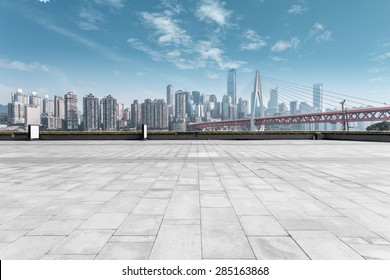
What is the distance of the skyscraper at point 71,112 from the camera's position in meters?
133

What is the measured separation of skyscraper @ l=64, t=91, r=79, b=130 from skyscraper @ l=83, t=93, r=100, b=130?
11.1 metres

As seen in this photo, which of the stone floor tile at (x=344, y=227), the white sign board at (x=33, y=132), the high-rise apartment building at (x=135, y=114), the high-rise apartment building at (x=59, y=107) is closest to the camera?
the stone floor tile at (x=344, y=227)

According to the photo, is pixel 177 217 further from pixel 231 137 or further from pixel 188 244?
pixel 231 137

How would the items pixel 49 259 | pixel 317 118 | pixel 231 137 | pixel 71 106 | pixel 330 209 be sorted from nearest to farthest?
pixel 49 259 → pixel 330 209 → pixel 231 137 → pixel 317 118 → pixel 71 106

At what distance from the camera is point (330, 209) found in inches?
189

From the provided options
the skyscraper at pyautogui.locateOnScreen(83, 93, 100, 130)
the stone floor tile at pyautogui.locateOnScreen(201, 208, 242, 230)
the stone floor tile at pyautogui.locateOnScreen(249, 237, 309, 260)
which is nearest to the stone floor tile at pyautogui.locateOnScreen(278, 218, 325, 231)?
the stone floor tile at pyautogui.locateOnScreen(249, 237, 309, 260)

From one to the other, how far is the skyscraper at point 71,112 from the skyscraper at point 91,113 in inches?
439

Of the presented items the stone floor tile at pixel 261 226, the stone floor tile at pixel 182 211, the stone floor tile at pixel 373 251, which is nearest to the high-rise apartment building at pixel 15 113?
the stone floor tile at pixel 182 211

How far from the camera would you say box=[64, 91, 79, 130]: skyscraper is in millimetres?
133375

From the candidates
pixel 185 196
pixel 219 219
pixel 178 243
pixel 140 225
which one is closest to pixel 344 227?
pixel 219 219

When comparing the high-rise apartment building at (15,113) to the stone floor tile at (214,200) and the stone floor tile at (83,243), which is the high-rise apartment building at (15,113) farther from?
the stone floor tile at (83,243)

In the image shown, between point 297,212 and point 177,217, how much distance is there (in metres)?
2.48

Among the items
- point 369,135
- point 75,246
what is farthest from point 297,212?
point 369,135
